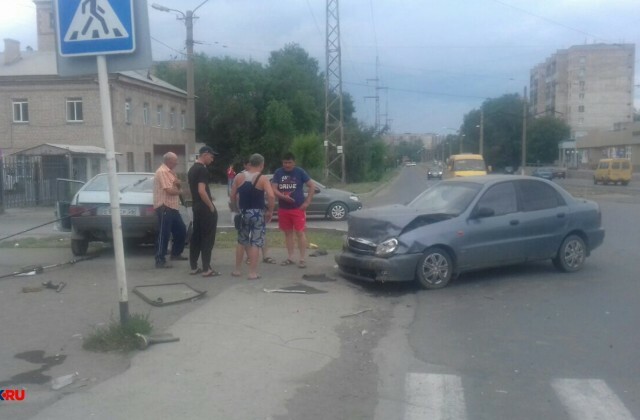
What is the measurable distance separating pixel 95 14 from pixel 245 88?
60.6 m

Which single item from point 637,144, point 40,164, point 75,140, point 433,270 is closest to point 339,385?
point 433,270

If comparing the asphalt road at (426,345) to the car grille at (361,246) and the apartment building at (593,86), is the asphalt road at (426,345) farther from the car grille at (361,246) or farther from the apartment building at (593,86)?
the apartment building at (593,86)

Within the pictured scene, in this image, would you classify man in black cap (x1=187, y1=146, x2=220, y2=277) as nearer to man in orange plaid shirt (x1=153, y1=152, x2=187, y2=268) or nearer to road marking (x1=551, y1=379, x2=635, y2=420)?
man in orange plaid shirt (x1=153, y1=152, x2=187, y2=268)

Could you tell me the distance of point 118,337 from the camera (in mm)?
7312

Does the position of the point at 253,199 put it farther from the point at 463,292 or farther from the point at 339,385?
the point at 339,385

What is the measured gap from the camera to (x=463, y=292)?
34.9ft

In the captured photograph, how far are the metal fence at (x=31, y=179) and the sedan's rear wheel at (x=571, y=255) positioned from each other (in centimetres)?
2242

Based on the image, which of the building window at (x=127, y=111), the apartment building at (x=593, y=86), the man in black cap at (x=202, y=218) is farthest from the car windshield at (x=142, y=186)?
the apartment building at (x=593, y=86)

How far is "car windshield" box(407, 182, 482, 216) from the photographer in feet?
36.8

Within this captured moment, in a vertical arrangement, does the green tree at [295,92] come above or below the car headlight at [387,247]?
above

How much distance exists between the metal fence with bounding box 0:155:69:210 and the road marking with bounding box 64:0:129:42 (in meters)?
23.2

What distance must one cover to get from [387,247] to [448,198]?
5.52ft

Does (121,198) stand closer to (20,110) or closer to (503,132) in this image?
(20,110)

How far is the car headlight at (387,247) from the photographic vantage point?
1045cm
